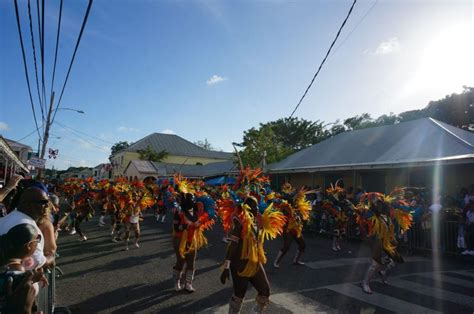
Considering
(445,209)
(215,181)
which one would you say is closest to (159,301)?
(445,209)

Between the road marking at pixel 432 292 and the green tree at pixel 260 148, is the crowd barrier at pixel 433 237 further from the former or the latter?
the green tree at pixel 260 148

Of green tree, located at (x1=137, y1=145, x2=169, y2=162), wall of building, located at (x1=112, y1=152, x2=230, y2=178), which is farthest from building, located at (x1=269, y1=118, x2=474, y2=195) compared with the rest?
wall of building, located at (x1=112, y1=152, x2=230, y2=178)

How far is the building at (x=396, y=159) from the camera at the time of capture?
42.5 feet

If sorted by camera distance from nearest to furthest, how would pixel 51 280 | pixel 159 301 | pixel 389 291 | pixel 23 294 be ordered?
1. pixel 23 294
2. pixel 51 280
3. pixel 159 301
4. pixel 389 291

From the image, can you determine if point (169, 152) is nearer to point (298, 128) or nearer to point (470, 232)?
point (298, 128)

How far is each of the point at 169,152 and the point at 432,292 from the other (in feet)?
182

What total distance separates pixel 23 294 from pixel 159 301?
3.10 m

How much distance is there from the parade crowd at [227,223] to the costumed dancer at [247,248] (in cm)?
1

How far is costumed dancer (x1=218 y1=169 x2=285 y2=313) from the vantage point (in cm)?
414

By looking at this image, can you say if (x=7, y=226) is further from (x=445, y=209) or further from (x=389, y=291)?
(x=445, y=209)

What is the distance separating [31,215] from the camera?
2938mm

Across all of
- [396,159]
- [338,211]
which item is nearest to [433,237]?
[338,211]

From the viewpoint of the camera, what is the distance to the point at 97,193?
12.1m

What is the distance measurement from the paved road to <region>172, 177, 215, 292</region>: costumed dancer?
288 millimetres
